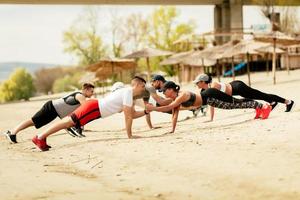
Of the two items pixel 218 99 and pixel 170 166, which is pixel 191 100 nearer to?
pixel 218 99

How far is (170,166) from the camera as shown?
25.7ft

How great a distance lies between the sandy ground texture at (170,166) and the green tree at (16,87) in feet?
344

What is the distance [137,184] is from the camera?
6.97 meters

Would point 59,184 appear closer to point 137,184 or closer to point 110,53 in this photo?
point 137,184

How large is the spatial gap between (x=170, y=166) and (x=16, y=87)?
110549 millimetres

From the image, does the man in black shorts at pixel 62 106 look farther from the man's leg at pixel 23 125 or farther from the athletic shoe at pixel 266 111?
the athletic shoe at pixel 266 111

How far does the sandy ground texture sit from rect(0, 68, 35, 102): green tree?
104732 mm

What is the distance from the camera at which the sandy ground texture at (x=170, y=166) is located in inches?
254

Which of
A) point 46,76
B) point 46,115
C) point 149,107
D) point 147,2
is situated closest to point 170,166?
point 149,107

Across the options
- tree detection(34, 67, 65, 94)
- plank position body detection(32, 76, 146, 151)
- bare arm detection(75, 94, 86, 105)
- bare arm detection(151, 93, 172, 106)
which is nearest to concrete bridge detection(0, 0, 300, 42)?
bare arm detection(151, 93, 172, 106)

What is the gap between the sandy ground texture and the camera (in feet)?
21.2

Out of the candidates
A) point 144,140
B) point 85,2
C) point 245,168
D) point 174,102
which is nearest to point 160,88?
point 174,102

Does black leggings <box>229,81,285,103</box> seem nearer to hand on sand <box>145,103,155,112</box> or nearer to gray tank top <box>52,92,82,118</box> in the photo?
hand on sand <box>145,103,155,112</box>

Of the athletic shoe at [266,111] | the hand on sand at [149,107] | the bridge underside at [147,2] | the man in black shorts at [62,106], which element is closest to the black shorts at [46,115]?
the man in black shorts at [62,106]
